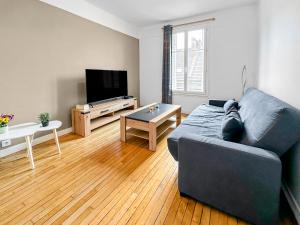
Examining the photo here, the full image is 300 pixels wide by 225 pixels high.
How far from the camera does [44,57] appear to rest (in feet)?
9.17

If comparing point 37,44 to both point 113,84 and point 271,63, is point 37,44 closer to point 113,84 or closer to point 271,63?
point 113,84

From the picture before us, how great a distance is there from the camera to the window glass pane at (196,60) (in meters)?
Answer: 4.35

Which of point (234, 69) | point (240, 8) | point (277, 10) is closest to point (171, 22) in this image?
point (240, 8)

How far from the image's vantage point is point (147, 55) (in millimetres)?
5176

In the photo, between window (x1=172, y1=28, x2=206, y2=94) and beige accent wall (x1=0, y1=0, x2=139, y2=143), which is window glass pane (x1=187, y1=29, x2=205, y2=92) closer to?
window (x1=172, y1=28, x2=206, y2=94)

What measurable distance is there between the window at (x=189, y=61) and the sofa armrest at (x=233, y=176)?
3.30 m

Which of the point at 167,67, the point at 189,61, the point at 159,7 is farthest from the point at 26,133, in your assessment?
the point at 189,61

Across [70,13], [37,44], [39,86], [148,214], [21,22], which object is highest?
[70,13]

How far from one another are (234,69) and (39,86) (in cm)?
400

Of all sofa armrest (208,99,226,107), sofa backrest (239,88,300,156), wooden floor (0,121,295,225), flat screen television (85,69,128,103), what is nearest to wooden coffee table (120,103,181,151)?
wooden floor (0,121,295,225)

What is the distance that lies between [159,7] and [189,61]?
1490mm

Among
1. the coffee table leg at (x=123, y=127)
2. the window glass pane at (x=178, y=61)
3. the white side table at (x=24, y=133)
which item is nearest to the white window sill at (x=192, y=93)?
the window glass pane at (x=178, y=61)

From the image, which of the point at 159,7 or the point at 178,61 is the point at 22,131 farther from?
the point at 178,61

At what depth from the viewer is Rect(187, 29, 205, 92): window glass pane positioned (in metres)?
4.35
